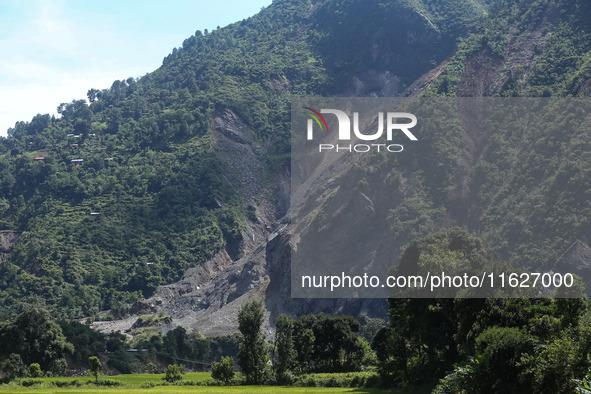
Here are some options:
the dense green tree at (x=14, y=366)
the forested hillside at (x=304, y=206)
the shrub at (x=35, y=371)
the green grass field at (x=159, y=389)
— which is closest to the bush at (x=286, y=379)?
the forested hillside at (x=304, y=206)

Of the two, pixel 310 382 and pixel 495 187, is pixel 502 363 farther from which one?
pixel 495 187

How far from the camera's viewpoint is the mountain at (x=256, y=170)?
9694cm

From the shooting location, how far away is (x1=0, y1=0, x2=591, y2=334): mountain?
96938mm

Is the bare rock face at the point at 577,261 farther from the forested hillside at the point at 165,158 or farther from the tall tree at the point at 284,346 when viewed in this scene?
the forested hillside at the point at 165,158

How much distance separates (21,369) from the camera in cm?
5503

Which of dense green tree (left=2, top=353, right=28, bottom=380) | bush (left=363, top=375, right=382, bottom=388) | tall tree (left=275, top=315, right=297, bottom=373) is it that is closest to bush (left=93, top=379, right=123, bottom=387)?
dense green tree (left=2, top=353, right=28, bottom=380)

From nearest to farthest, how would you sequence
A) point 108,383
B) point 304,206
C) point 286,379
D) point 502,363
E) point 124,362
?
point 502,363
point 286,379
point 108,383
point 124,362
point 304,206

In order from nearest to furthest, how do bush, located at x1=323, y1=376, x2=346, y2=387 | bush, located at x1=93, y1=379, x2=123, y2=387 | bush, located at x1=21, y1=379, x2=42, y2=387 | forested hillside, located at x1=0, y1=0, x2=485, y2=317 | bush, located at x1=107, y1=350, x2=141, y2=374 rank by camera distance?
1. bush, located at x1=21, y1=379, x2=42, y2=387
2. bush, located at x1=93, y1=379, x2=123, y2=387
3. bush, located at x1=323, y1=376, x2=346, y2=387
4. bush, located at x1=107, y1=350, x2=141, y2=374
5. forested hillside, located at x1=0, y1=0, x2=485, y2=317

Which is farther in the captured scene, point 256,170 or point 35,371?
point 256,170

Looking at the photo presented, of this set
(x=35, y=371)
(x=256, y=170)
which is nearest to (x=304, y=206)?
(x=256, y=170)

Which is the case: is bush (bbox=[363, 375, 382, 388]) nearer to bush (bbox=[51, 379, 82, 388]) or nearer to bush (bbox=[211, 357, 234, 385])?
bush (bbox=[211, 357, 234, 385])

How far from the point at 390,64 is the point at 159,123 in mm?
56029

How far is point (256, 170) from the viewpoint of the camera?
153625mm

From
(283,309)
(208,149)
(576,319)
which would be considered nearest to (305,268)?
(283,309)
